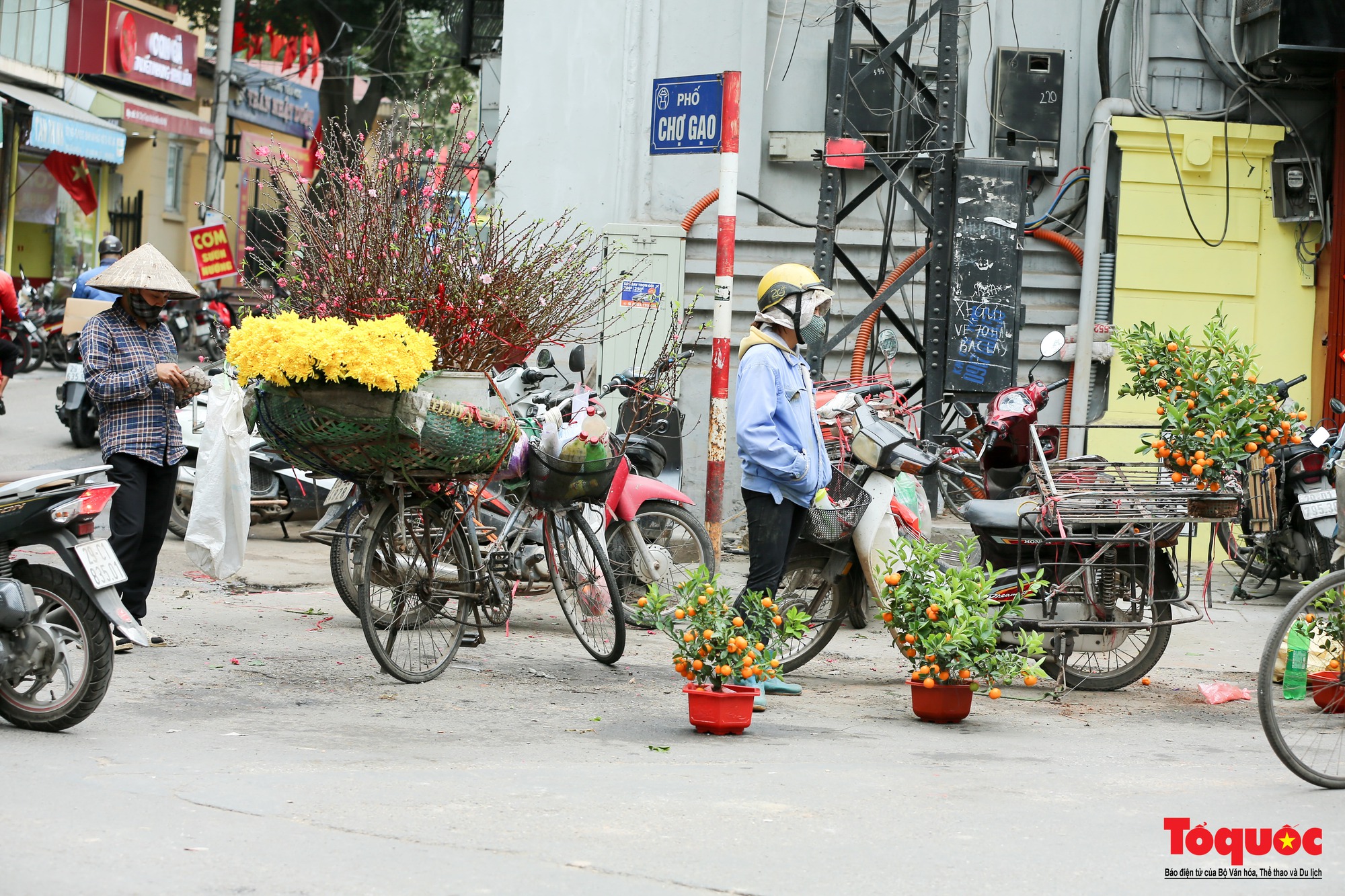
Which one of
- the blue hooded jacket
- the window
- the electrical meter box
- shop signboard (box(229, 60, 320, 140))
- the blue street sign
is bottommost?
the blue hooded jacket

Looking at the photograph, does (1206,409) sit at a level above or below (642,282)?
below

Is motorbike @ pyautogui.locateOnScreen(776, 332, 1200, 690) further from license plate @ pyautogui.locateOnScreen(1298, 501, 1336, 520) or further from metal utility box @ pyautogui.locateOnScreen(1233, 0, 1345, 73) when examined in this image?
metal utility box @ pyautogui.locateOnScreen(1233, 0, 1345, 73)

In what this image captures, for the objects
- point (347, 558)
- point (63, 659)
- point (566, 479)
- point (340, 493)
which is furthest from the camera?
point (340, 493)

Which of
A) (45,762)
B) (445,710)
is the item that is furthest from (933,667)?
(45,762)

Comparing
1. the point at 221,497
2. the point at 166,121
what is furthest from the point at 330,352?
the point at 166,121

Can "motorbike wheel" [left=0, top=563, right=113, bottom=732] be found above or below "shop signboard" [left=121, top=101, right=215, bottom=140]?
below

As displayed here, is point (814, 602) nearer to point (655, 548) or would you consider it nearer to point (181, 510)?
point (655, 548)

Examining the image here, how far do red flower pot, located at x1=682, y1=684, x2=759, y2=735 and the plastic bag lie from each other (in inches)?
95.1

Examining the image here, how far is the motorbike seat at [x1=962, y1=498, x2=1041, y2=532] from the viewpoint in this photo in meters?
6.66

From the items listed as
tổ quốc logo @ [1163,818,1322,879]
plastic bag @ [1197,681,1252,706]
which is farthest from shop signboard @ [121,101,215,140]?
tổ quốc logo @ [1163,818,1322,879]

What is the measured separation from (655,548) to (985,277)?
144 inches

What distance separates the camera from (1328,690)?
17.3 ft

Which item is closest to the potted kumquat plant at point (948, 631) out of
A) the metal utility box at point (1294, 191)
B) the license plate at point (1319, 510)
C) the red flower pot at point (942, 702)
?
the red flower pot at point (942, 702)

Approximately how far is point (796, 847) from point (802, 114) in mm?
8831
